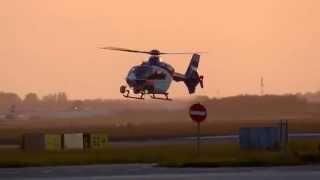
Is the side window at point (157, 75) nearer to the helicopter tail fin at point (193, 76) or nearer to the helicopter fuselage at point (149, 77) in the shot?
the helicopter fuselage at point (149, 77)

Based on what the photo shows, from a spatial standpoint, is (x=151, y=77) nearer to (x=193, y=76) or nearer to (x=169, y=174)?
(x=193, y=76)

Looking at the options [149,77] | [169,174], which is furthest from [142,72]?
[169,174]

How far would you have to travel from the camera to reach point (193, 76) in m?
132

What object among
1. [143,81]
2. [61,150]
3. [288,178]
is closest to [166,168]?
[288,178]

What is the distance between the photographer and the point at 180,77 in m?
130

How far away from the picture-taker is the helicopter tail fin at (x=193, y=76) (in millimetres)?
130250

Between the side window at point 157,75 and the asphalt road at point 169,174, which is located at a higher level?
the side window at point 157,75

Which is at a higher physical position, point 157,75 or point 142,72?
point 142,72

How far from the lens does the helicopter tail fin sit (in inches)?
5128

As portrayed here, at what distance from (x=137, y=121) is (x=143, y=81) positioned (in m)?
64.7

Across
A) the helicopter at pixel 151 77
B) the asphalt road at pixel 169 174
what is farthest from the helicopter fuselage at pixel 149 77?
the asphalt road at pixel 169 174

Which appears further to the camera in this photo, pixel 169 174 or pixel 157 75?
pixel 157 75

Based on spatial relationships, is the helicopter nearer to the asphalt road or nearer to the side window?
the side window

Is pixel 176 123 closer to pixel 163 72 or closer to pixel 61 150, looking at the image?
pixel 163 72
